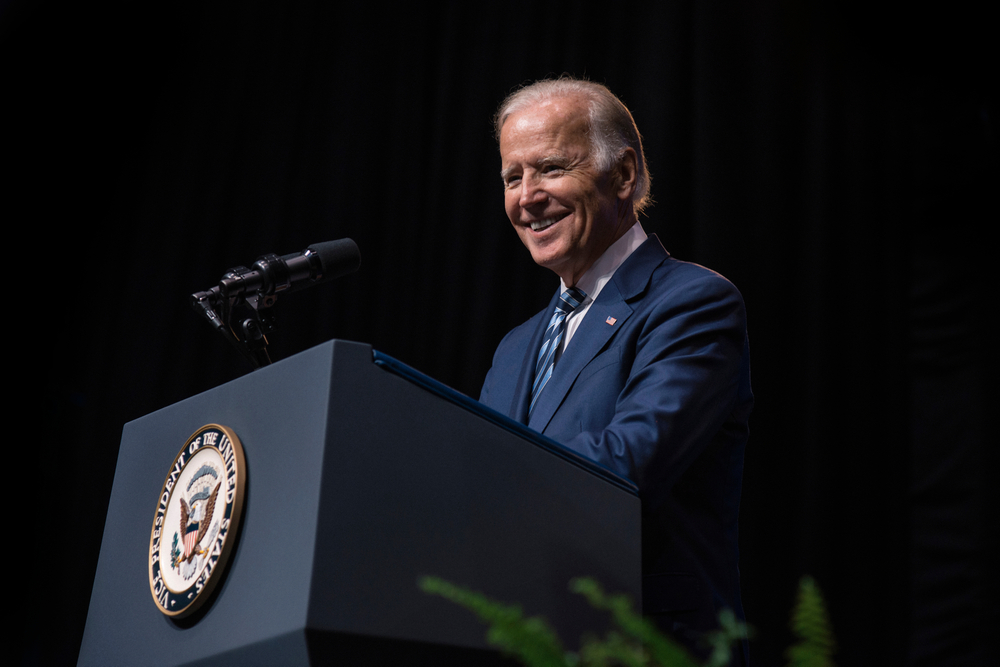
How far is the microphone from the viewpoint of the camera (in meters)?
1.31

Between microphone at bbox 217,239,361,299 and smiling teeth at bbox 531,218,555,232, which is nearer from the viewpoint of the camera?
microphone at bbox 217,239,361,299

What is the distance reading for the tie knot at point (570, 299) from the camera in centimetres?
190

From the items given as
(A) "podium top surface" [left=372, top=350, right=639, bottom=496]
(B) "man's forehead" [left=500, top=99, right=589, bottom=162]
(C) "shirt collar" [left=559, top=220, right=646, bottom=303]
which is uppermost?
(B) "man's forehead" [left=500, top=99, right=589, bottom=162]

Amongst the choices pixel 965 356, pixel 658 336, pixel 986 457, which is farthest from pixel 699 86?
pixel 658 336

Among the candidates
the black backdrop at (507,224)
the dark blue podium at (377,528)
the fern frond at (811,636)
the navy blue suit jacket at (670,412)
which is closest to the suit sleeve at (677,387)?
the navy blue suit jacket at (670,412)

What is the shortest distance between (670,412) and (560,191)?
769 mm

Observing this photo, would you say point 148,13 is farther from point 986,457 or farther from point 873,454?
point 986,457

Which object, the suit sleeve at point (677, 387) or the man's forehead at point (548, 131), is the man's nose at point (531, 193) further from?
the suit sleeve at point (677, 387)

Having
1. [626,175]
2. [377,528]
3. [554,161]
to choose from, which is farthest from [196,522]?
[626,175]

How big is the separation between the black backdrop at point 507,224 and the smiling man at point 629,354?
2.72 feet

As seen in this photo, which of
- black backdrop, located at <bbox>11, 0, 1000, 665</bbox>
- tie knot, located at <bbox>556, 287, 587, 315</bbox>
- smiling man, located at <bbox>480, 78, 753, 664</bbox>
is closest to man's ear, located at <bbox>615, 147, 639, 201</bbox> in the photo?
smiling man, located at <bbox>480, 78, 753, 664</bbox>

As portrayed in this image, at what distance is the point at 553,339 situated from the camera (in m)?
1.82

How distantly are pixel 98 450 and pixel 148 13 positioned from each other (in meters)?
1.68

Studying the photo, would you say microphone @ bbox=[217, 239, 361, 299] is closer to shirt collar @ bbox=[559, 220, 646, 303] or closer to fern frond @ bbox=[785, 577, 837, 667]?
shirt collar @ bbox=[559, 220, 646, 303]
